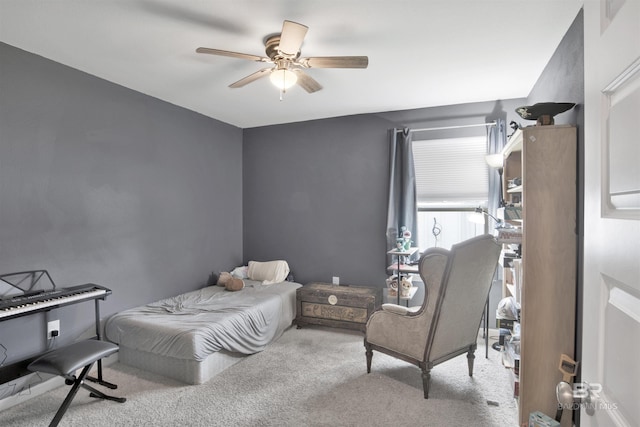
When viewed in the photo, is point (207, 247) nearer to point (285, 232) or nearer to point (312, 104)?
point (285, 232)

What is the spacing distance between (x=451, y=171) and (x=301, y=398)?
2851mm

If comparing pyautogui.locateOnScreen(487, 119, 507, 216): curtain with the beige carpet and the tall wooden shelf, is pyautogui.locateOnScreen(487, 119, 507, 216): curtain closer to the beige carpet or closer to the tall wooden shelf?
the beige carpet

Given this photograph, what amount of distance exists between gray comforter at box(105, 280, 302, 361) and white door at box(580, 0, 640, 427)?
2592 mm

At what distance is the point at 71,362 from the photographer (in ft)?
6.94

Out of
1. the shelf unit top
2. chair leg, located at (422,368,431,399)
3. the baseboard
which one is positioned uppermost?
the shelf unit top

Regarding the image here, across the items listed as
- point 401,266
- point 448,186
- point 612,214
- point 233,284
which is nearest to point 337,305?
point 401,266

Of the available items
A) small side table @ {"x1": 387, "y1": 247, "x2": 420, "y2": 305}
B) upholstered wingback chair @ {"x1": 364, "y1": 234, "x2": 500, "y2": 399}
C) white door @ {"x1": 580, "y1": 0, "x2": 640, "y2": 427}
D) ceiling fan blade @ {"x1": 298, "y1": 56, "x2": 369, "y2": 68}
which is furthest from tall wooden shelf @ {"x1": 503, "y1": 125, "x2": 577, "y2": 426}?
small side table @ {"x1": 387, "y1": 247, "x2": 420, "y2": 305}

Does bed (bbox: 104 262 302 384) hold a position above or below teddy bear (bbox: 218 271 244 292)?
below

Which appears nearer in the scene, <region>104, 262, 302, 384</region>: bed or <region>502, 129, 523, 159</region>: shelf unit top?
<region>502, 129, 523, 159</region>: shelf unit top

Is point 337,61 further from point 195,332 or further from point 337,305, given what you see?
point 337,305

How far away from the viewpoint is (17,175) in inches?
98.4

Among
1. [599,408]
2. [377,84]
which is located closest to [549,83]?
[377,84]

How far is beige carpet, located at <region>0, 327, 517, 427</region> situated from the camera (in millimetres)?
2256

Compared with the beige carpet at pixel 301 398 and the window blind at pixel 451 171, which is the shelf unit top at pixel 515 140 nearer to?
the window blind at pixel 451 171
